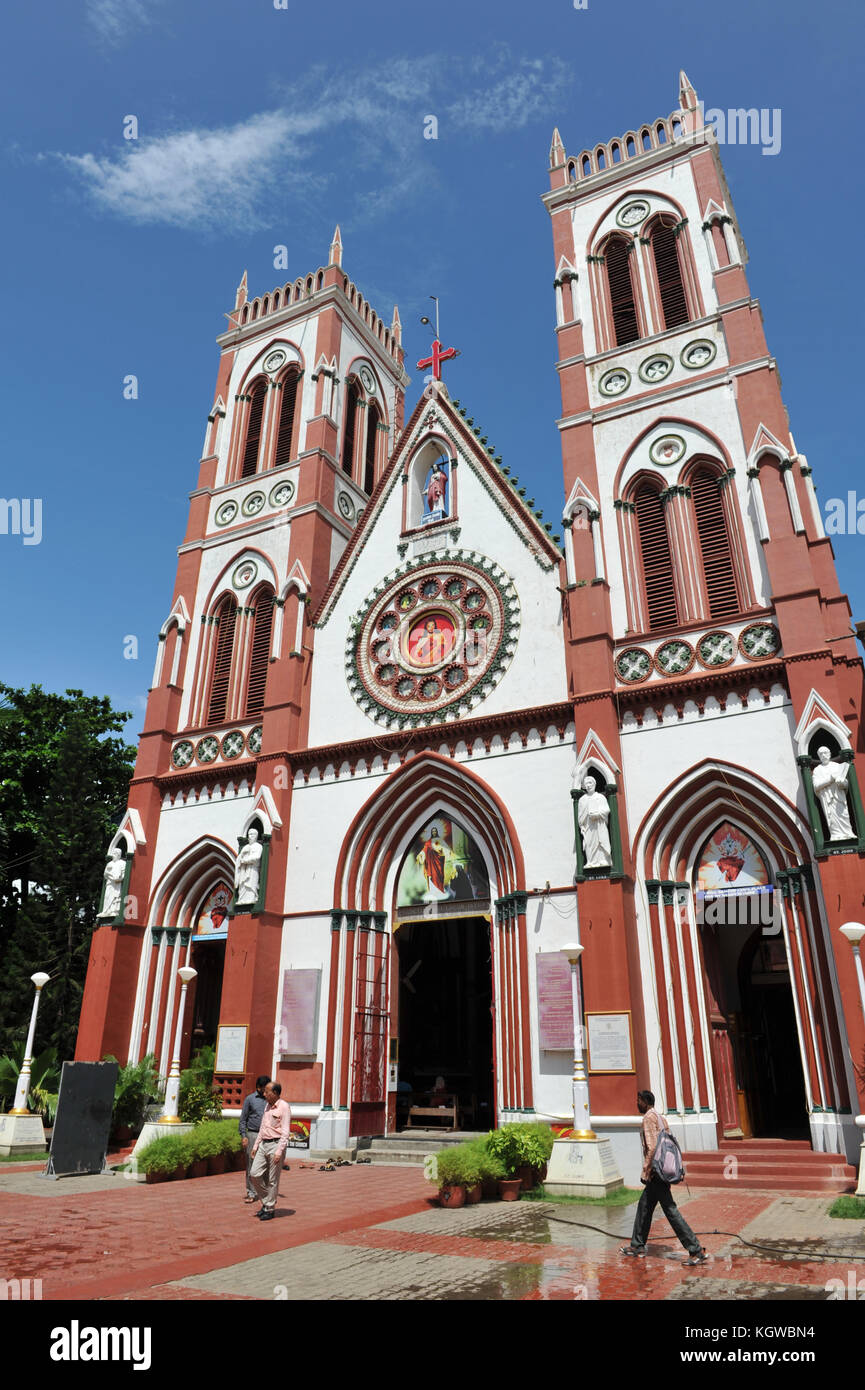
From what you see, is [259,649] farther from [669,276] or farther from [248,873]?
[669,276]

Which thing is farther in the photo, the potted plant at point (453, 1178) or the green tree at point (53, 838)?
the green tree at point (53, 838)

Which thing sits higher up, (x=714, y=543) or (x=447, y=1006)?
(x=714, y=543)

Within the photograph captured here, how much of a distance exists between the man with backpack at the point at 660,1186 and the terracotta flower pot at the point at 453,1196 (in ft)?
13.4

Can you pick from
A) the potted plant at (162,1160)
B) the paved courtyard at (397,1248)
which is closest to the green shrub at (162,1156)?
the potted plant at (162,1160)

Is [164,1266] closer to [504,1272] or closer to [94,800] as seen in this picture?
[504,1272]

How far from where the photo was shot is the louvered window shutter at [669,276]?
24.1 meters

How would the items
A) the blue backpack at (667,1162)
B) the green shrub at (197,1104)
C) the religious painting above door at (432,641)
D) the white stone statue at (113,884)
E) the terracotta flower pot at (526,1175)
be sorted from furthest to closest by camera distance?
the white stone statue at (113,884), the religious painting above door at (432,641), the green shrub at (197,1104), the terracotta flower pot at (526,1175), the blue backpack at (667,1162)

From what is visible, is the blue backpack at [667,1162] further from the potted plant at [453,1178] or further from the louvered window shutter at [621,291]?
the louvered window shutter at [621,291]

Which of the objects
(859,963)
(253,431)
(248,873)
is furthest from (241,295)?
(859,963)

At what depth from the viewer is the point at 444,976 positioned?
27703mm

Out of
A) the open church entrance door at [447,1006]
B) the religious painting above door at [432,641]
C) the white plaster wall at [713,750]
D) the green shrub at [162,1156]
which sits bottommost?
the green shrub at [162,1156]

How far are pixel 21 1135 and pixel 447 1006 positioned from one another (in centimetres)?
1223

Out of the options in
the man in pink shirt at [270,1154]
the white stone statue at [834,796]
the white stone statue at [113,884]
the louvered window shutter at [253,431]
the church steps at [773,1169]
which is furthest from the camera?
the louvered window shutter at [253,431]
